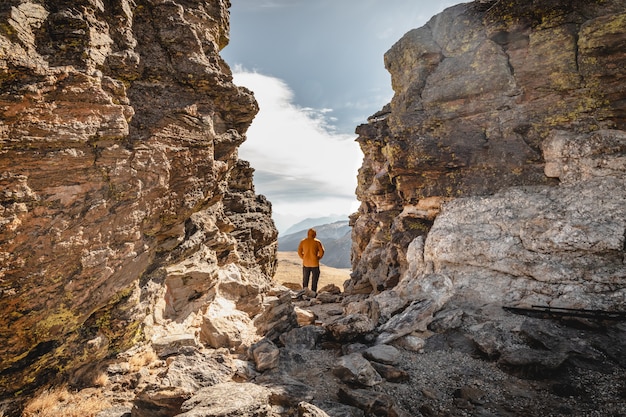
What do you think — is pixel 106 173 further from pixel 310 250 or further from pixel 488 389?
pixel 310 250

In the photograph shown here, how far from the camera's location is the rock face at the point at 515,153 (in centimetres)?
1062

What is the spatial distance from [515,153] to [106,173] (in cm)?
1556

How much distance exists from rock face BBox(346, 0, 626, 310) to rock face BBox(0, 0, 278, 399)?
9.00 meters

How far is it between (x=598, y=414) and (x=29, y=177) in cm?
1229

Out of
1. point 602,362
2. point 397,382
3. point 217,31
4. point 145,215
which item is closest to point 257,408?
point 397,382

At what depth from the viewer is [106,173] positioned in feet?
23.8

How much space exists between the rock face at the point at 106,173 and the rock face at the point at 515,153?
9.00 m

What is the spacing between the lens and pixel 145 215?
8242 millimetres

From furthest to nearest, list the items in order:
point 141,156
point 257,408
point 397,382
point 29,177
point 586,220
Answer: point 586,220, point 141,156, point 397,382, point 29,177, point 257,408

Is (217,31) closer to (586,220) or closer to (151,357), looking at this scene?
(151,357)

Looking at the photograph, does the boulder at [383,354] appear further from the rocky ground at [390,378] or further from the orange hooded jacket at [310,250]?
the orange hooded jacket at [310,250]

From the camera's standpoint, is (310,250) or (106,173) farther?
(310,250)

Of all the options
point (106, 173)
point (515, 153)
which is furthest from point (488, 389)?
point (515, 153)

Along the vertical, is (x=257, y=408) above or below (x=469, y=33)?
below
